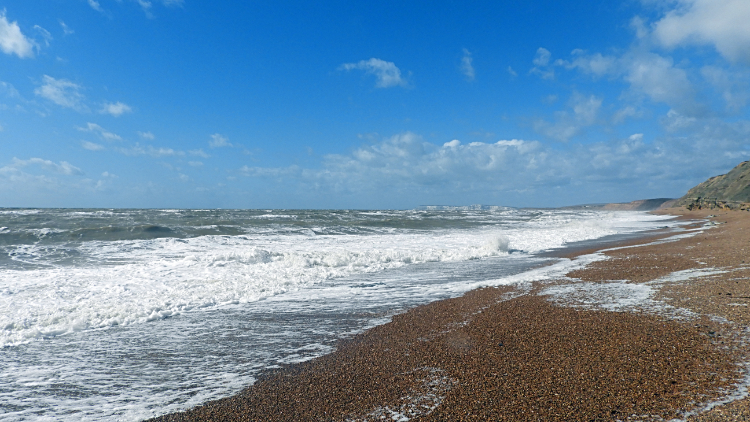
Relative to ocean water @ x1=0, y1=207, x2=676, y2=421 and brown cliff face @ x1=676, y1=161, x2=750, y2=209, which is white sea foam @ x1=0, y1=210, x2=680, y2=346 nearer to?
ocean water @ x1=0, y1=207, x2=676, y2=421

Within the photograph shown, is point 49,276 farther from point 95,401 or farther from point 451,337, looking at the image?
point 451,337

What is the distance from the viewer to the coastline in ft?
10.2

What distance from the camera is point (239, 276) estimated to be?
9.58 meters

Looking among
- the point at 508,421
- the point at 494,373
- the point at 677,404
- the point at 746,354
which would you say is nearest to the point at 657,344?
the point at 746,354

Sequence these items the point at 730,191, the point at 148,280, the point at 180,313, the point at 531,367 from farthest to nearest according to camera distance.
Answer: the point at 730,191
the point at 148,280
the point at 180,313
the point at 531,367

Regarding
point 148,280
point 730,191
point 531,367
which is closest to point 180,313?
point 148,280

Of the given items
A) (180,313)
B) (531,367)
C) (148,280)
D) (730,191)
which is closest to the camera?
(531,367)

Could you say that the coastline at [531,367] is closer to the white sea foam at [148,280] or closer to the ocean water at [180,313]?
the ocean water at [180,313]

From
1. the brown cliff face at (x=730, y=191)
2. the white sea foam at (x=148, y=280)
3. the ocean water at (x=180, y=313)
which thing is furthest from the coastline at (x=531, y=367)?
the brown cliff face at (x=730, y=191)

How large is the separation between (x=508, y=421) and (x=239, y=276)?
312 inches

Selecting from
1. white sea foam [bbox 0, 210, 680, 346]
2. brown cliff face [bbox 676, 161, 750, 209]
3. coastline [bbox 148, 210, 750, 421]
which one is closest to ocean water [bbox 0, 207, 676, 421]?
white sea foam [bbox 0, 210, 680, 346]

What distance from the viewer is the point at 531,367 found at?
151 inches

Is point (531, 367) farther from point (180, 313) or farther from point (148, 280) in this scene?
point (148, 280)

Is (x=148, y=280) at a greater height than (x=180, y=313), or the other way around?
(x=148, y=280)
